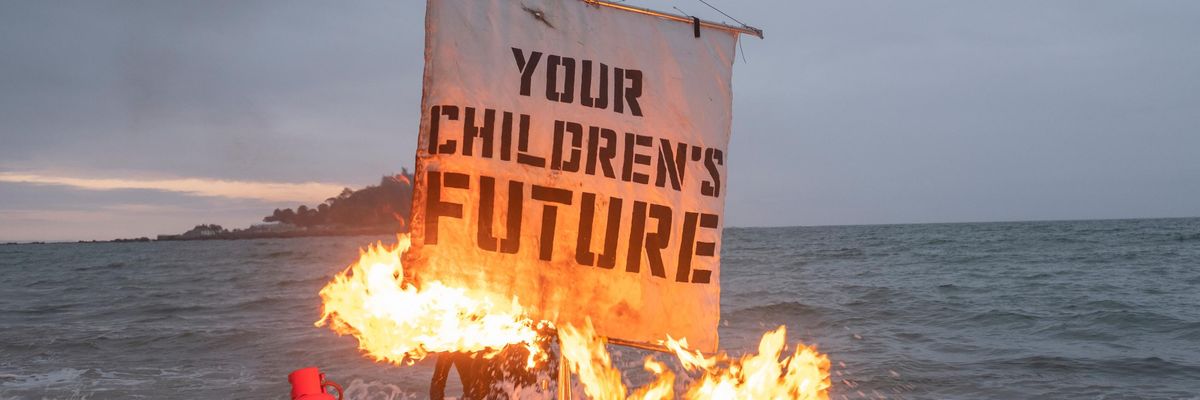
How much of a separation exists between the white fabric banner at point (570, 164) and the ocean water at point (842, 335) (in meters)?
5.58

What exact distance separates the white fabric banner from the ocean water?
18.3 feet

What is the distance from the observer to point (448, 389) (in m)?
10.1

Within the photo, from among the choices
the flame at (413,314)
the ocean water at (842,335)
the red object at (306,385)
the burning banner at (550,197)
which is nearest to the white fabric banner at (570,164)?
the burning banner at (550,197)

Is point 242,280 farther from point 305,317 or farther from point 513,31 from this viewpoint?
point 513,31

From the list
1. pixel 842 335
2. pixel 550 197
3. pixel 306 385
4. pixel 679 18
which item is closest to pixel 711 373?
pixel 550 197

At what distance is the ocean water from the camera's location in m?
10.6

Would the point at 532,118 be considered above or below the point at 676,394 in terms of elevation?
above

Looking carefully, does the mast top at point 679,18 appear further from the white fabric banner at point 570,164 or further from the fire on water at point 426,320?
the fire on water at point 426,320

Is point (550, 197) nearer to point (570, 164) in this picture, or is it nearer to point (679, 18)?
point (570, 164)

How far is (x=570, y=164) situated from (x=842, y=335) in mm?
11784

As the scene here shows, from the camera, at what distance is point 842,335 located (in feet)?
50.4

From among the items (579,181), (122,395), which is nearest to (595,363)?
(579,181)

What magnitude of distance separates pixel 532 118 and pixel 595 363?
1.68 metres

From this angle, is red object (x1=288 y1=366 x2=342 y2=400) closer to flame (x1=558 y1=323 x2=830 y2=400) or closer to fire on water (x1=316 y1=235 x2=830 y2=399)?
fire on water (x1=316 y1=235 x2=830 y2=399)
